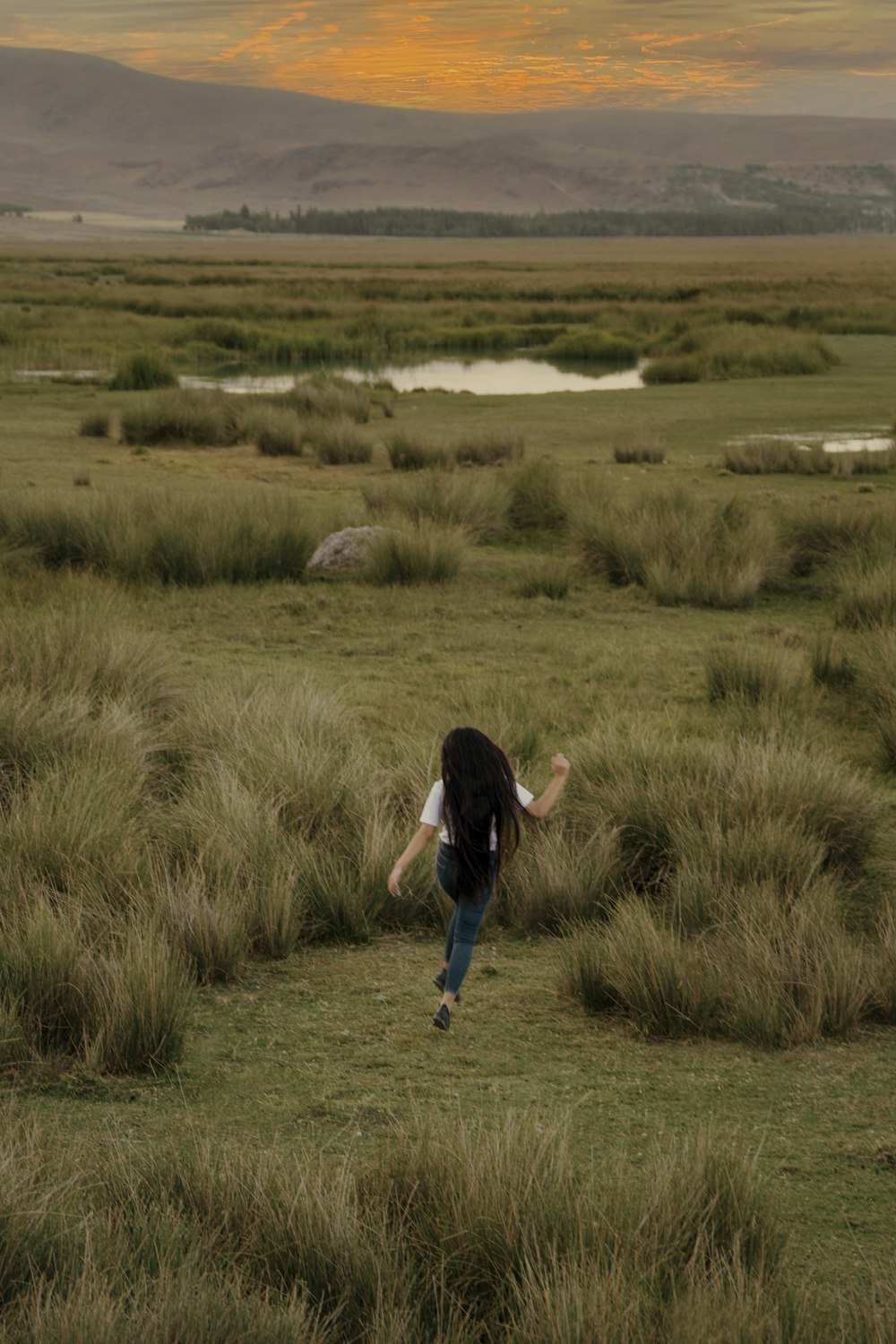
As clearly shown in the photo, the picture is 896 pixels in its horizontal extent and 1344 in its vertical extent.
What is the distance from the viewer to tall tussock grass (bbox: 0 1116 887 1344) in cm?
296

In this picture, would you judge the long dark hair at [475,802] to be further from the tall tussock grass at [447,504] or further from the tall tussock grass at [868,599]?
the tall tussock grass at [447,504]

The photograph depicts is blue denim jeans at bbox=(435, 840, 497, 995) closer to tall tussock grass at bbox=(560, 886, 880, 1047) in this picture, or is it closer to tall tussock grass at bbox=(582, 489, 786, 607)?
tall tussock grass at bbox=(560, 886, 880, 1047)

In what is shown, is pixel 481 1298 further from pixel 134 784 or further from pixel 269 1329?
pixel 134 784

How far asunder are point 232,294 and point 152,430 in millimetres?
39360

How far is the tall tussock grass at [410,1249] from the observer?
9.72 feet

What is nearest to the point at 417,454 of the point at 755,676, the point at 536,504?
the point at 536,504

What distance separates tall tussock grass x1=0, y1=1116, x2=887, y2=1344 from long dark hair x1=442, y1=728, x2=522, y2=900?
1.26 meters

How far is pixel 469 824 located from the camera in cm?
483

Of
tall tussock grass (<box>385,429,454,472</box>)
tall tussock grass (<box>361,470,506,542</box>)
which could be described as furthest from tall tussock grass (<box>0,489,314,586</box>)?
tall tussock grass (<box>385,429,454,472</box>)

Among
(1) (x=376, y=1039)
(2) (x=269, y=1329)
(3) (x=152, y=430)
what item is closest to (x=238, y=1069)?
(1) (x=376, y=1039)

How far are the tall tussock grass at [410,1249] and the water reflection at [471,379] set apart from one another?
87.0 ft

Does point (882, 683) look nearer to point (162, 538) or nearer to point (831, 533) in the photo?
point (831, 533)

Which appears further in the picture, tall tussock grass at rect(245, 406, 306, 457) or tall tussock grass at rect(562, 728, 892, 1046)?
tall tussock grass at rect(245, 406, 306, 457)

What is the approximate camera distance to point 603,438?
22.5 metres
